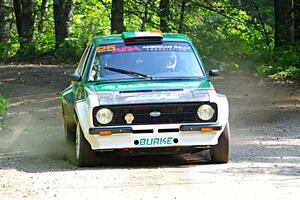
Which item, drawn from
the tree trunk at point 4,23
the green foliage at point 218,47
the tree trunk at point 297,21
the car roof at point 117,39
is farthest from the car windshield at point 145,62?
the tree trunk at point 4,23

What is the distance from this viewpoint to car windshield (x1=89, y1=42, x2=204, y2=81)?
10891 mm

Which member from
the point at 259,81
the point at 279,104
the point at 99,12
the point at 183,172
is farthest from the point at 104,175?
the point at 99,12

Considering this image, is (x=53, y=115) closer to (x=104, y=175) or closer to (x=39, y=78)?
(x=39, y=78)

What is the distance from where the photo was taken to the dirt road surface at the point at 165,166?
8.18m

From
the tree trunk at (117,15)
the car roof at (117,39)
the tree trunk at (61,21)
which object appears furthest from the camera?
the tree trunk at (61,21)

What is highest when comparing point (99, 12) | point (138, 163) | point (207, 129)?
point (207, 129)

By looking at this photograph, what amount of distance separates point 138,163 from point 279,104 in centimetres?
787

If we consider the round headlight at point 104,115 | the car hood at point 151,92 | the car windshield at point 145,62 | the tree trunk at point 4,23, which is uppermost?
the car windshield at point 145,62

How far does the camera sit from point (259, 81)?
2158 centimetres

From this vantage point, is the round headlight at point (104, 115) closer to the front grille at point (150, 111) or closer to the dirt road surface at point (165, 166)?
the front grille at point (150, 111)

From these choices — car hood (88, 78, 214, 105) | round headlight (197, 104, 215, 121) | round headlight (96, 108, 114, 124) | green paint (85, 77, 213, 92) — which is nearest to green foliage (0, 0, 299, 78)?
green paint (85, 77, 213, 92)

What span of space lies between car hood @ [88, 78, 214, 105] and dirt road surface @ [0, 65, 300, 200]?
863 mm

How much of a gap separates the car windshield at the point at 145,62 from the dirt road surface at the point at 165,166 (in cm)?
121

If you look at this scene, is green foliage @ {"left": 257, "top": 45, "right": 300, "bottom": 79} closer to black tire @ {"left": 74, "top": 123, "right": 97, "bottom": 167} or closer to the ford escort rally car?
the ford escort rally car
